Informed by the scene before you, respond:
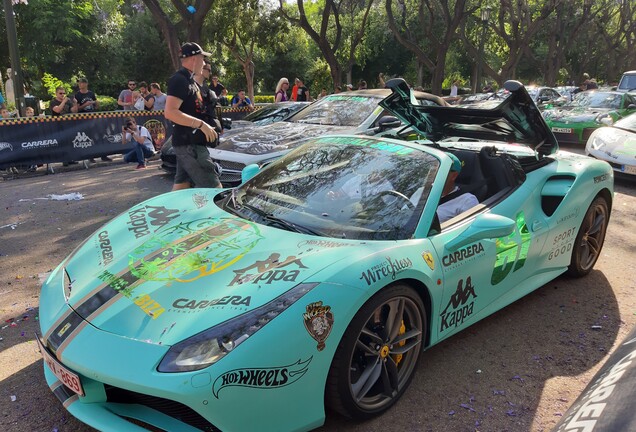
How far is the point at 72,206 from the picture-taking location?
7.02 m

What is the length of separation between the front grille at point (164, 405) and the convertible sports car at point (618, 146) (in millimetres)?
8043

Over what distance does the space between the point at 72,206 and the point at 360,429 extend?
587 centimetres

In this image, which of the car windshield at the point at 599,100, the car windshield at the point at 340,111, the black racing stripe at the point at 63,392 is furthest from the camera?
the car windshield at the point at 599,100

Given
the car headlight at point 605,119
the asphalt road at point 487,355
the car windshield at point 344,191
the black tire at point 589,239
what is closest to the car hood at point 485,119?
the black tire at point 589,239

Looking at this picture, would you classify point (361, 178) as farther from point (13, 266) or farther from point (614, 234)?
point (614, 234)

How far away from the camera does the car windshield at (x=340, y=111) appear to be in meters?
7.57

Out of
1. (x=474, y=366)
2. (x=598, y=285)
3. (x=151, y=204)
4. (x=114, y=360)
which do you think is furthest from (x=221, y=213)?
(x=598, y=285)

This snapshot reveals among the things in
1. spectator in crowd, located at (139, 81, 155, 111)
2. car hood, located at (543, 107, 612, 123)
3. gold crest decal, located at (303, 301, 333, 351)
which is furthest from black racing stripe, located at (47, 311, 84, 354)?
car hood, located at (543, 107, 612, 123)

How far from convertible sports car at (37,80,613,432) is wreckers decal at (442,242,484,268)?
0.01 metres

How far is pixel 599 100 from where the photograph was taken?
1394cm

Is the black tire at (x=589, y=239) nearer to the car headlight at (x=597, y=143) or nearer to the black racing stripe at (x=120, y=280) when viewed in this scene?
the black racing stripe at (x=120, y=280)

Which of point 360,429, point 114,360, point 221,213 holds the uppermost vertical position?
point 221,213

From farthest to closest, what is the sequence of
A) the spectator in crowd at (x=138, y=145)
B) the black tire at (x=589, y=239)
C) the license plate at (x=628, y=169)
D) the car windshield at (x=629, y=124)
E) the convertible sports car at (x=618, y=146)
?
the spectator in crowd at (x=138, y=145), the car windshield at (x=629, y=124), the convertible sports car at (x=618, y=146), the license plate at (x=628, y=169), the black tire at (x=589, y=239)

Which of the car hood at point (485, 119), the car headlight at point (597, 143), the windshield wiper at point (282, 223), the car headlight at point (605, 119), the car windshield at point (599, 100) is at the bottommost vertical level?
the car headlight at point (605, 119)
